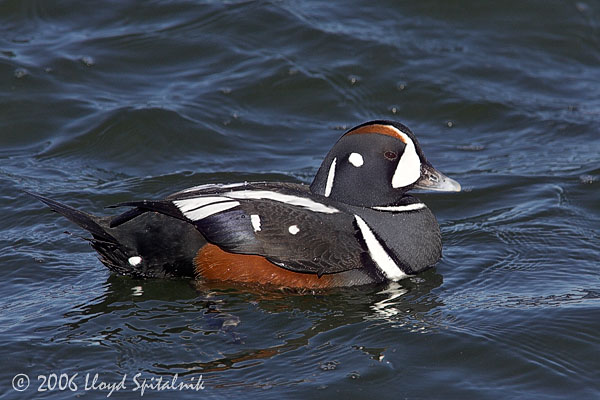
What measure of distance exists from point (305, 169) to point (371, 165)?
277 cm

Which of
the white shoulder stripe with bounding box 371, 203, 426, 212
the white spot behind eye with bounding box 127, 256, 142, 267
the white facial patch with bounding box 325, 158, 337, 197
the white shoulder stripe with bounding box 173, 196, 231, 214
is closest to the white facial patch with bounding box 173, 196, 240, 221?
the white shoulder stripe with bounding box 173, 196, 231, 214

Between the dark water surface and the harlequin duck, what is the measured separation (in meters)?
0.19

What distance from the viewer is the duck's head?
7.66 metres

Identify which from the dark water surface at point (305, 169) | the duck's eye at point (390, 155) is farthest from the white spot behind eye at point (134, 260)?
the duck's eye at point (390, 155)

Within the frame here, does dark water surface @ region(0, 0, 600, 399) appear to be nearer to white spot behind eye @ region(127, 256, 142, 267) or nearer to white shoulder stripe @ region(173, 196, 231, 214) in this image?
white spot behind eye @ region(127, 256, 142, 267)

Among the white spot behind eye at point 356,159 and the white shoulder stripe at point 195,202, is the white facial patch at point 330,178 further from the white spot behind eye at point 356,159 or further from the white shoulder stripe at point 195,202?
the white shoulder stripe at point 195,202

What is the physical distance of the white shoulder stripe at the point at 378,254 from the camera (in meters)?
7.38

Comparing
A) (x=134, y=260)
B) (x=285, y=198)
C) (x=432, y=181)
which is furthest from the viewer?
(x=432, y=181)

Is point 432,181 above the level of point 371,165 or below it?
below

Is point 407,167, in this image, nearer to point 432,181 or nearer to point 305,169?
point 432,181

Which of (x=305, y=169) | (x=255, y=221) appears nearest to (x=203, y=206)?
(x=255, y=221)

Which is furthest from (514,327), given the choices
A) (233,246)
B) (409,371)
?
(233,246)

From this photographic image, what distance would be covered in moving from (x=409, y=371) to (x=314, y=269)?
126 centimetres

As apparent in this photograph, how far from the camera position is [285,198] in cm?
738
